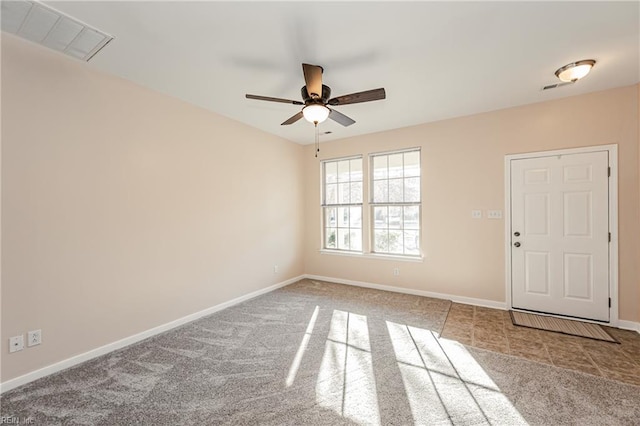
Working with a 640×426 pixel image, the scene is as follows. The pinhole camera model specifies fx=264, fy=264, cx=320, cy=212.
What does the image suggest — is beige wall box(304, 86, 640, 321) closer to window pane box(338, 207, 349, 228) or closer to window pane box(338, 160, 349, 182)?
window pane box(338, 160, 349, 182)

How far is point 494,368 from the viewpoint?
2.36 meters

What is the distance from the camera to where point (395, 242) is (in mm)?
4754

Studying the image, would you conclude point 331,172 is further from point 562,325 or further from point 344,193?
point 562,325

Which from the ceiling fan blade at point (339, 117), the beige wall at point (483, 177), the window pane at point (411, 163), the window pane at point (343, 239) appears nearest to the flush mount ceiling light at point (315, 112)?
the ceiling fan blade at point (339, 117)

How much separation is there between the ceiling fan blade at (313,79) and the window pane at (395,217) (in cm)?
284

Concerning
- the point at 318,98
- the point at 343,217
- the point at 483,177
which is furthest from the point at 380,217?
the point at 318,98

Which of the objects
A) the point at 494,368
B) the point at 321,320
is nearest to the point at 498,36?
the point at 494,368

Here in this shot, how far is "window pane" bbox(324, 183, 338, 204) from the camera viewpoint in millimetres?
5358

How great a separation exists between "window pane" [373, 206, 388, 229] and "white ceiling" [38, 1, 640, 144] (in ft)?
6.57

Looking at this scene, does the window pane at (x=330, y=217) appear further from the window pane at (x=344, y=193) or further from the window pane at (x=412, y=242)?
the window pane at (x=412, y=242)

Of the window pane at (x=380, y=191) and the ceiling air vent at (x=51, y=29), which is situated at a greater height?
the ceiling air vent at (x=51, y=29)

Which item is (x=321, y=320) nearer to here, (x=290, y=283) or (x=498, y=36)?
(x=290, y=283)

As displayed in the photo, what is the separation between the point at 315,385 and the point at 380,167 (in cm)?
370

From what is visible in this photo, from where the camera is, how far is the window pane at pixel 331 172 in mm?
5379
